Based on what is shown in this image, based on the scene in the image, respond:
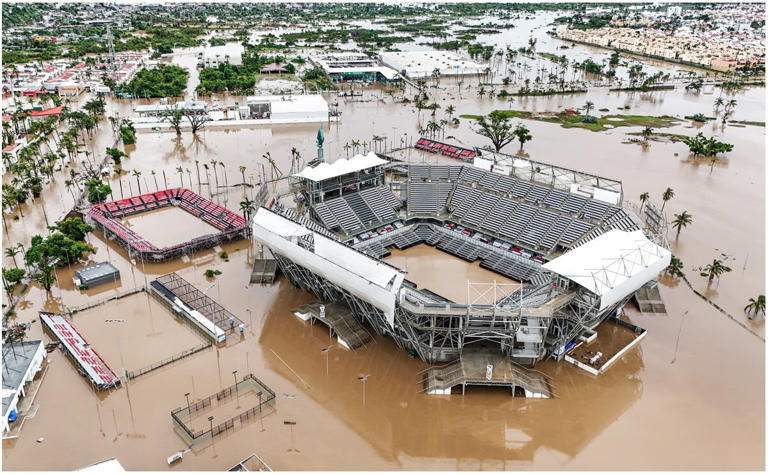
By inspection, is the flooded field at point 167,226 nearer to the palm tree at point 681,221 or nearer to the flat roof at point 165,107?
the flat roof at point 165,107

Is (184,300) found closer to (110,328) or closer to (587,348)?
(110,328)

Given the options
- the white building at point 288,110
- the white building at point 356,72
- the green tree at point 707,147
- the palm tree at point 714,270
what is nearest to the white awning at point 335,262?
the palm tree at point 714,270

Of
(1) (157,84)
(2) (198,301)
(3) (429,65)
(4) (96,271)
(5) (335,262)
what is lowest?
(2) (198,301)

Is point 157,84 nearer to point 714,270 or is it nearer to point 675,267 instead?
point 675,267

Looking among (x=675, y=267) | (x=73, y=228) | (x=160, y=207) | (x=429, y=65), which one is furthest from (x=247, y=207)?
(x=429, y=65)

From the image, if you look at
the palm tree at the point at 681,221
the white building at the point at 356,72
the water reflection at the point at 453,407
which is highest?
the white building at the point at 356,72

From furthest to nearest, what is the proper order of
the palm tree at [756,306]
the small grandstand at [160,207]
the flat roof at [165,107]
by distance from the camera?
the flat roof at [165,107] → the small grandstand at [160,207] → the palm tree at [756,306]

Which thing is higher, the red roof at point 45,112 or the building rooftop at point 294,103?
the building rooftop at point 294,103
